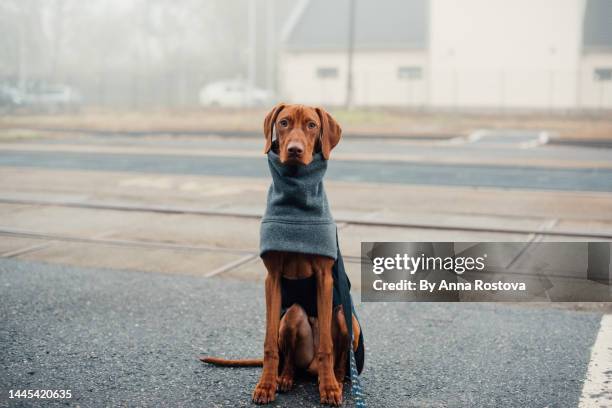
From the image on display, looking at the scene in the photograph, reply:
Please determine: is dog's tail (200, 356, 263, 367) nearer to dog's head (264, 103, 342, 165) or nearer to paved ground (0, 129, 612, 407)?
paved ground (0, 129, 612, 407)

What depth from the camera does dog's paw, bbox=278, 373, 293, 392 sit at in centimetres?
405

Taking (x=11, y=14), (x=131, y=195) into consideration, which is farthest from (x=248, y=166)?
(x=11, y=14)

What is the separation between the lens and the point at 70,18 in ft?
193

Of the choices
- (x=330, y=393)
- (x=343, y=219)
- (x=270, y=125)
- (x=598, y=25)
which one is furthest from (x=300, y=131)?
(x=598, y=25)

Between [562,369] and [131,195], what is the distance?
824cm

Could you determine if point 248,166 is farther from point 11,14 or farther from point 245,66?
point 245,66

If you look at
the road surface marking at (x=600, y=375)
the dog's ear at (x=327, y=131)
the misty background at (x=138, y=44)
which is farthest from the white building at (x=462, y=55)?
the dog's ear at (x=327, y=131)

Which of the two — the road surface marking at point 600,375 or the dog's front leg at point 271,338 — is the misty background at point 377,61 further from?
the dog's front leg at point 271,338

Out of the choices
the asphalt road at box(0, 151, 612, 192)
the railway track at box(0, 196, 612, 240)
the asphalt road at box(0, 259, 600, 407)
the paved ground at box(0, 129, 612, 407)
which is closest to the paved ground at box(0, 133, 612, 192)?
the asphalt road at box(0, 151, 612, 192)

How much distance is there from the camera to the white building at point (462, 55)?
1515 inches

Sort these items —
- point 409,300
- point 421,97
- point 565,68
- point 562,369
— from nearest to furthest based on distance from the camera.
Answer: point 562,369 < point 409,300 < point 565,68 < point 421,97

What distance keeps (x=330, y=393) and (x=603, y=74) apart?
38489mm

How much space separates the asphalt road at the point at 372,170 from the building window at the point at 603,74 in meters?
25.4

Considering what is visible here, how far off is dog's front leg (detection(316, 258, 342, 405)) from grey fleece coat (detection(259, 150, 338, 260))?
100 millimetres
